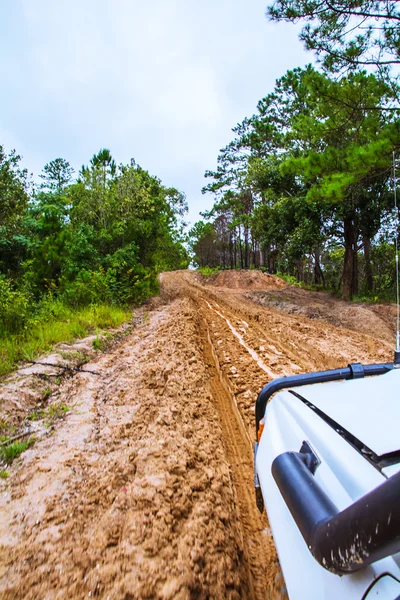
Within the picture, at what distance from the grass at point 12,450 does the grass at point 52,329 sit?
1545 mm

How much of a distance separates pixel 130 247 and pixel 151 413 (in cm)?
941

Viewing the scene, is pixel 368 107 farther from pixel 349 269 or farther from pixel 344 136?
pixel 349 269

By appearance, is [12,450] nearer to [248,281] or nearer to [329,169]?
[329,169]

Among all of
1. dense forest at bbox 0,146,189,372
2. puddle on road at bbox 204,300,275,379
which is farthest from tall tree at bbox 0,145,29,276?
puddle on road at bbox 204,300,275,379

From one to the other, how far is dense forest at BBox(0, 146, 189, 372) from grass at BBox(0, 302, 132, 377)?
17 mm

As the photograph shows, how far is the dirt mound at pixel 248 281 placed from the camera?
1962 cm

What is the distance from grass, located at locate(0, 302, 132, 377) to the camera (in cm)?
417

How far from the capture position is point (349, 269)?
1122 cm

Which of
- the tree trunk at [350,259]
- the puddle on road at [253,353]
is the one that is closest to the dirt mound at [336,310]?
the tree trunk at [350,259]

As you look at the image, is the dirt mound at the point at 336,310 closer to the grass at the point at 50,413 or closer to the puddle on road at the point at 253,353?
the puddle on road at the point at 253,353

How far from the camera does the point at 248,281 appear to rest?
68.9 feet

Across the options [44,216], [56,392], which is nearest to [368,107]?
[56,392]

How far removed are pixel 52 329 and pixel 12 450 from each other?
130 inches

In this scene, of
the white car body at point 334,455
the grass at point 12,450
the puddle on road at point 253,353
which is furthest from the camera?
the puddle on road at point 253,353
